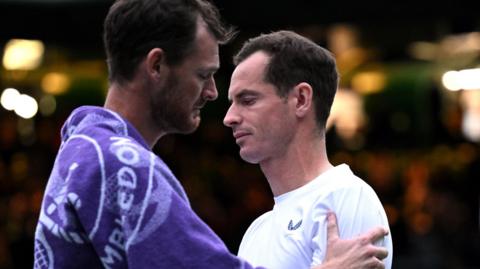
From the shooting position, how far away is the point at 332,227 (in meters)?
3.29

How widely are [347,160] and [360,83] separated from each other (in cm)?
146

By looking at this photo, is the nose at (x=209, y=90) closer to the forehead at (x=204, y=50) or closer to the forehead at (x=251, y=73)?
the forehead at (x=204, y=50)

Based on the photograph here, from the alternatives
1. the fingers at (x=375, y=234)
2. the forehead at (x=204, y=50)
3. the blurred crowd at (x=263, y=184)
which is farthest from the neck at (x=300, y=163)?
the blurred crowd at (x=263, y=184)

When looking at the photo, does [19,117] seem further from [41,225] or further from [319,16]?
[41,225]

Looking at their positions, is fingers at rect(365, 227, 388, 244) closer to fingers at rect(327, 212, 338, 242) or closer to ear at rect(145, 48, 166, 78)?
fingers at rect(327, 212, 338, 242)

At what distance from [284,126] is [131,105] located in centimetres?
103

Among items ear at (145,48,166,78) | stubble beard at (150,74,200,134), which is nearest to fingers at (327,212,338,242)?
stubble beard at (150,74,200,134)

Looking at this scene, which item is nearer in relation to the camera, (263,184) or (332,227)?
(332,227)

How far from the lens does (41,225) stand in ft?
9.03

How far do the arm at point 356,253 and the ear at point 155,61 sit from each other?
2.20ft

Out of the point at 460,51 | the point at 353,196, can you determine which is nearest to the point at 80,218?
the point at 353,196

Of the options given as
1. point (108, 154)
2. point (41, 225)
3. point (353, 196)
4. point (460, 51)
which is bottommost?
point (460, 51)

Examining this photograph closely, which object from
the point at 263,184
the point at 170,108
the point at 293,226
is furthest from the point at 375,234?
the point at 263,184

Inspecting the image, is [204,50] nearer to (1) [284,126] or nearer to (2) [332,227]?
(2) [332,227]
